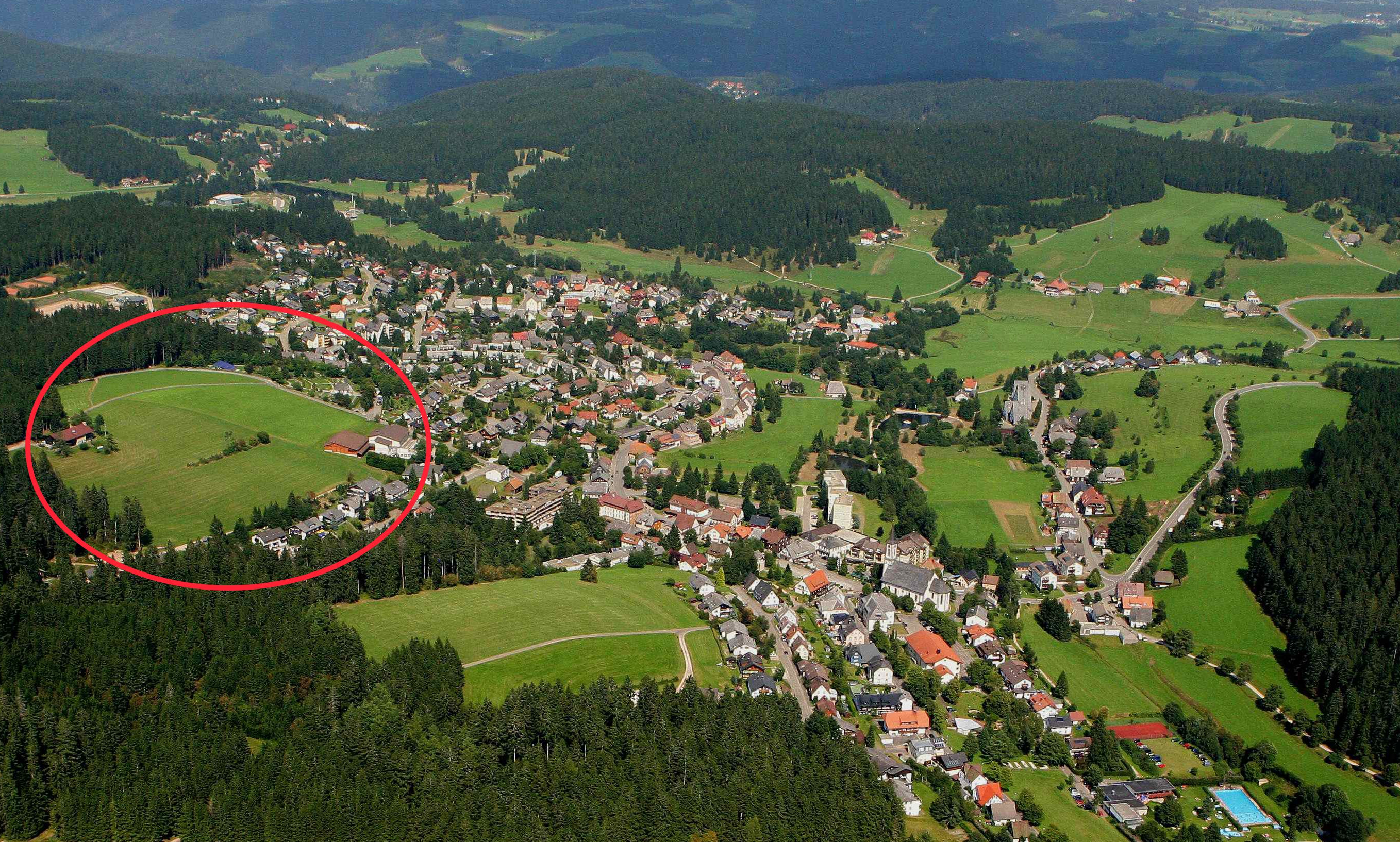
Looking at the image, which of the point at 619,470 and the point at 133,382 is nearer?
the point at 619,470

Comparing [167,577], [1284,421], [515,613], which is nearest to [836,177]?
[1284,421]

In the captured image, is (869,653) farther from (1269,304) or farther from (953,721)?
(1269,304)

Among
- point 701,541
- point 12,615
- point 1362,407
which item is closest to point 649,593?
point 701,541

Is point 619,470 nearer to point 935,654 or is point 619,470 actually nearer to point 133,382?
point 935,654

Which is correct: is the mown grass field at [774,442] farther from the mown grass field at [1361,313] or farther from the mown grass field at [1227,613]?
the mown grass field at [1361,313]

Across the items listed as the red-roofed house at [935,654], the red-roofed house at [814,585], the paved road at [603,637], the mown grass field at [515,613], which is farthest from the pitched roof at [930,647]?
the mown grass field at [515,613]

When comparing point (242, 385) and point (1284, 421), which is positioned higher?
point (1284, 421)

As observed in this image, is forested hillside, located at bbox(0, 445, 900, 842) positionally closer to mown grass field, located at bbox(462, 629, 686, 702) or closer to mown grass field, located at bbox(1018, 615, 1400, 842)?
mown grass field, located at bbox(462, 629, 686, 702)
